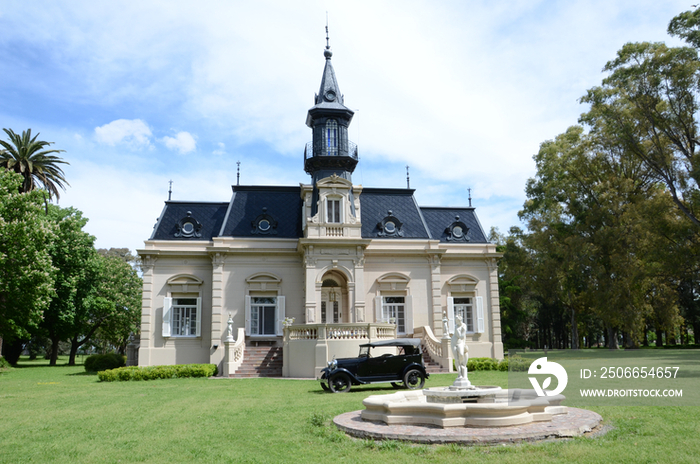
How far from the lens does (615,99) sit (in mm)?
31422

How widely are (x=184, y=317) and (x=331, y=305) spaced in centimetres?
812

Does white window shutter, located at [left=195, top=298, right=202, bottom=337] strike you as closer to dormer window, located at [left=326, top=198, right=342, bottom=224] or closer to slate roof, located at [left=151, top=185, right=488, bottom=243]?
slate roof, located at [left=151, top=185, right=488, bottom=243]

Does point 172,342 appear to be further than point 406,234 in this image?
No

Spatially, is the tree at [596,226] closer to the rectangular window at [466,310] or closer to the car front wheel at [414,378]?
the rectangular window at [466,310]

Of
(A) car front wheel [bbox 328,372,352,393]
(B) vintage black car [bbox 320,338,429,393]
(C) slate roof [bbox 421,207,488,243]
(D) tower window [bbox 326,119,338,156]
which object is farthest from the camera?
(C) slate roof [bbox 421,207,488,243]

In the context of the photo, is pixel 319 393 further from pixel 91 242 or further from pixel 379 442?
pixel 91 242

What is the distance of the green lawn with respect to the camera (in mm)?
7352

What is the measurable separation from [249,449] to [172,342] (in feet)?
69.5

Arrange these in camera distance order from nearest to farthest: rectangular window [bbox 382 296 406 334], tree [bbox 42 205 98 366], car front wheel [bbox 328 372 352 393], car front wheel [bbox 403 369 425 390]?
car front wheel [bbox 328 372 352 393]
car front wheel [bbox 403 369 425 390]
rectangular window [bbox 382 296 406 334]
tree [bbox 42 205 98 366]

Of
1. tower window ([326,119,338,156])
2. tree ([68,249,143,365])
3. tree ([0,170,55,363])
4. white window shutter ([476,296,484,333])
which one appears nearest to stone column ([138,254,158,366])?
tree ([0,170,55,363])

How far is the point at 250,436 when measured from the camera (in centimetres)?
922

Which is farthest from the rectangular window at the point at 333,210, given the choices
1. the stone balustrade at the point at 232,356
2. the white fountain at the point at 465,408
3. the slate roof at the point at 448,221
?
the white fountain at the point at 465,408

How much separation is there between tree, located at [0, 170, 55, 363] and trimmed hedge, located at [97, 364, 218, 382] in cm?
725

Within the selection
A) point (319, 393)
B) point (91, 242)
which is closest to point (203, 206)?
point (91, 242)
